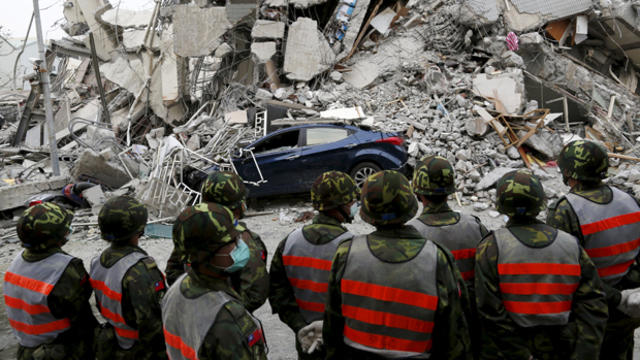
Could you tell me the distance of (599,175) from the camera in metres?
2.72

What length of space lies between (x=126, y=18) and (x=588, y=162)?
17.9 m

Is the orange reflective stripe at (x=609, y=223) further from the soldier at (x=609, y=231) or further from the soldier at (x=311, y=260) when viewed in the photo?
the soldier at (x=311, y=260)

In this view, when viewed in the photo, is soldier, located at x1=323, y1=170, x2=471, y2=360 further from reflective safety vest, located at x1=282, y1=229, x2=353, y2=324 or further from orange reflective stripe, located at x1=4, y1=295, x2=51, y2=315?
orange reflective stripe, located at x1=4, y1=295, x2=51, y2=315

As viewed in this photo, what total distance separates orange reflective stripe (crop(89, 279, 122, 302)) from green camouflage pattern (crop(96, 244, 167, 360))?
0.04m

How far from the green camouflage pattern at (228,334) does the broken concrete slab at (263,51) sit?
477 inches

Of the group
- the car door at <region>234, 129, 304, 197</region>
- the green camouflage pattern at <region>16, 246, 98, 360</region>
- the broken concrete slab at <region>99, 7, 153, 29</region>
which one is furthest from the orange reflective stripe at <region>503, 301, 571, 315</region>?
the broken concrete slab at <region>99, 7, 153, 29</region>

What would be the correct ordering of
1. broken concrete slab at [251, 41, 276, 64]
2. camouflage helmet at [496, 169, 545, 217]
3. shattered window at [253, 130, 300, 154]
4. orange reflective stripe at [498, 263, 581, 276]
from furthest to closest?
broken concrete slab at [251, 41, 276, 64], shattered window at [253, 130, 300, 154], camouflage helmet at [496, 169, 545, 217], orange reflective stripe at [498, 263, 581, 276]

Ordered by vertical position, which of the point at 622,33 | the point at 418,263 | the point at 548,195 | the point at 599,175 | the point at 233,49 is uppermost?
the point at 622,33

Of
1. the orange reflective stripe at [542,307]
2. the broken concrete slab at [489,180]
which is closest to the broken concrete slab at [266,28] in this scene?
the broken concrete slab at [489,180]

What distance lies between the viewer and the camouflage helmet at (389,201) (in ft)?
6.34

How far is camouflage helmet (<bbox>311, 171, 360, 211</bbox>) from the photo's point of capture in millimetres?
2637

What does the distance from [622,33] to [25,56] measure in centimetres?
4602

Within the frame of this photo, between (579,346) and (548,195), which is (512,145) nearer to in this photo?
(548,195)

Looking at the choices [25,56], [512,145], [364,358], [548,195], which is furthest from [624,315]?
[25,56]
